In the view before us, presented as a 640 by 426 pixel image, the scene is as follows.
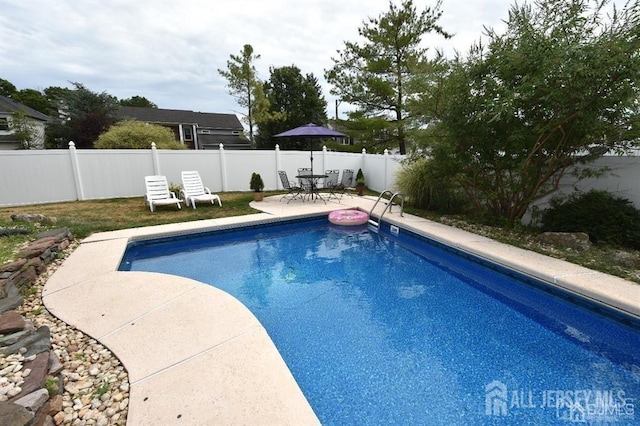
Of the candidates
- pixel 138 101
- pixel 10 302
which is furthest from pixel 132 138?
pixel 138 101

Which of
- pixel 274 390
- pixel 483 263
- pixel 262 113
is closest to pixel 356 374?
pixel 274 390

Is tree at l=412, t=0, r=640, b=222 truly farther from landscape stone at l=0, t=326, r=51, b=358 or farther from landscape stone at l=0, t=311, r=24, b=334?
A: landscape stone at l=0, t=311, r=24, b=334

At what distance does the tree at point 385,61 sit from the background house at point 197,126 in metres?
13.6

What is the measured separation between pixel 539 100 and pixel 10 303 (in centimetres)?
672

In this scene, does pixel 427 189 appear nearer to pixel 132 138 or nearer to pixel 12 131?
pixel 132 138

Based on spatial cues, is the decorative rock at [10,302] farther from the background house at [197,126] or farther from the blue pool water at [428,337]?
the background house at [197,126]

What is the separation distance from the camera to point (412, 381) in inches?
89.0

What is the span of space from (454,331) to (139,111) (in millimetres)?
30338

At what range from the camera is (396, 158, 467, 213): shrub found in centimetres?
713

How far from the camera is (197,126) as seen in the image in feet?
86.3

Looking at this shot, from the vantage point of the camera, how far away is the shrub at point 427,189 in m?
7.13

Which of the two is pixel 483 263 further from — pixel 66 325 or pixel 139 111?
pixel 139 111

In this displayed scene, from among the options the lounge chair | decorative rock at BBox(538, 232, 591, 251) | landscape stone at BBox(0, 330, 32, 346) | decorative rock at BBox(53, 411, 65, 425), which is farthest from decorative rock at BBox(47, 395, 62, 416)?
the lounge chair

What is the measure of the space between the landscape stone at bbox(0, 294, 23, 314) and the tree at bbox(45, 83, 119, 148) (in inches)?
626
